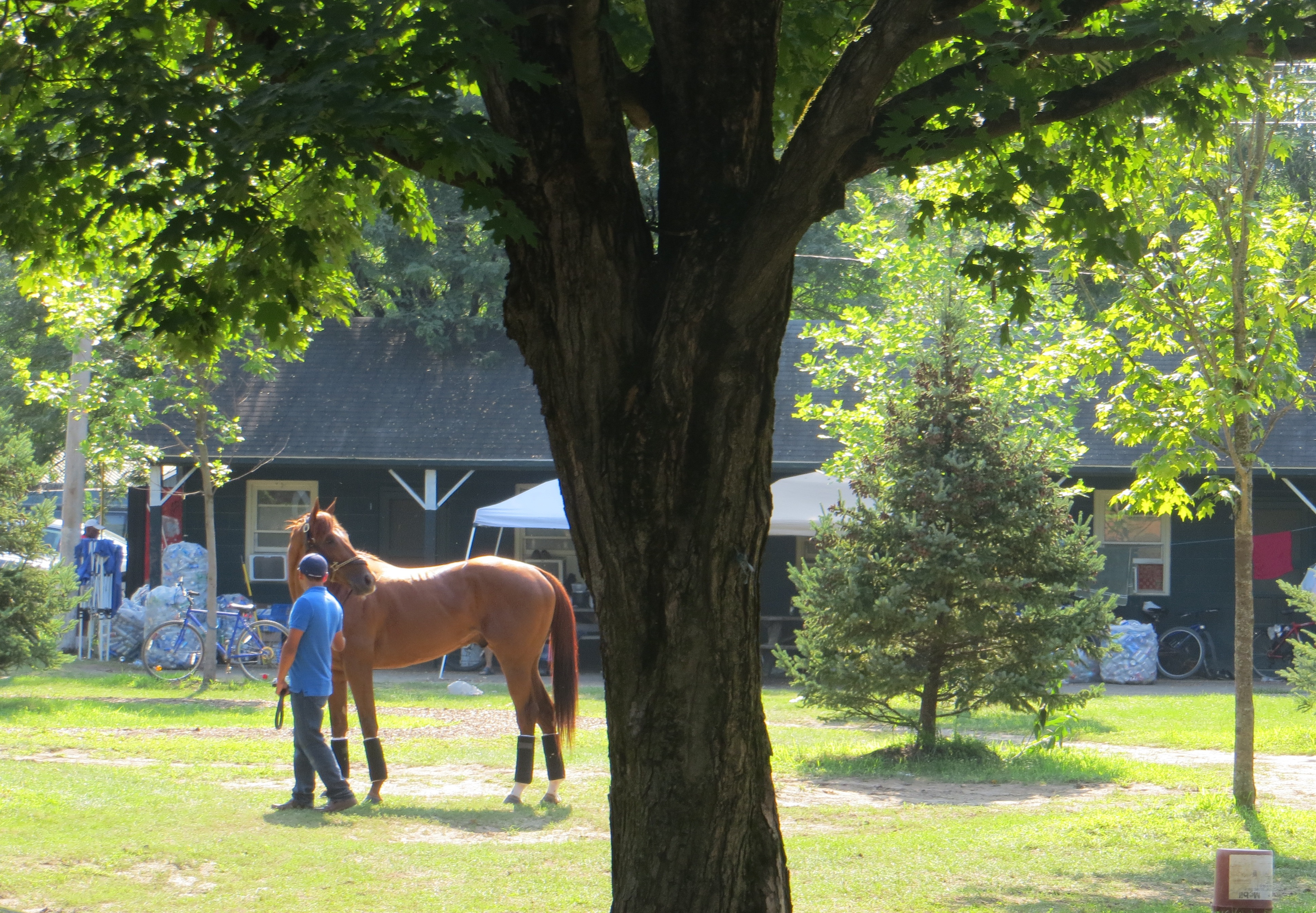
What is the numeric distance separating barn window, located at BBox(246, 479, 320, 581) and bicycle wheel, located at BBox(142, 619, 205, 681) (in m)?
3.27

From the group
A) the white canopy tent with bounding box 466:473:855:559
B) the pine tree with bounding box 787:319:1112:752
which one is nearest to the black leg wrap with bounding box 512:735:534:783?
the pine tree with bounding box 787:319:1112:752

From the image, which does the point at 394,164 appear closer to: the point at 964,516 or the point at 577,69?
the point at 577,69

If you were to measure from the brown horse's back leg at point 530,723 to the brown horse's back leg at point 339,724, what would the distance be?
1261 mm

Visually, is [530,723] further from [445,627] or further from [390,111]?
[390,111]

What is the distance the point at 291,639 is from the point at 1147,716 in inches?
424

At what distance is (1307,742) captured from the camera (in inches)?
531

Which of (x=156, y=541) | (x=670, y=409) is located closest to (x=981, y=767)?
(x=670, y=409)

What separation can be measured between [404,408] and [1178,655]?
44.3ft

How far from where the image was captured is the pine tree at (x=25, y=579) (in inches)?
614

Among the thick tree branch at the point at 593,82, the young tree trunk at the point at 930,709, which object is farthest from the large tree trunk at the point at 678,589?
the young tree trunk at the point at 930,709

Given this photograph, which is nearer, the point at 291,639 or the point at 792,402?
the point at 291,639

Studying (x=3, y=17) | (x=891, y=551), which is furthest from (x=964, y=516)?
(x=3, y=17)

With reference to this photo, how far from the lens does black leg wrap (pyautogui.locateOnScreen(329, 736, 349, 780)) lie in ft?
33.2

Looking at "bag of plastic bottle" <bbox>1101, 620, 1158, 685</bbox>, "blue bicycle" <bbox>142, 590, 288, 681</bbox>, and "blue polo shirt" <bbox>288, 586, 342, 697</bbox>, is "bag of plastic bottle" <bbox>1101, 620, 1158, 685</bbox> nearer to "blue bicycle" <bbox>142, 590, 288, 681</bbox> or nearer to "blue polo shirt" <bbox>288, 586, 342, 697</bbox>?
"blue bicycle" <bbox>142, 590, 288, 681</bbox>
